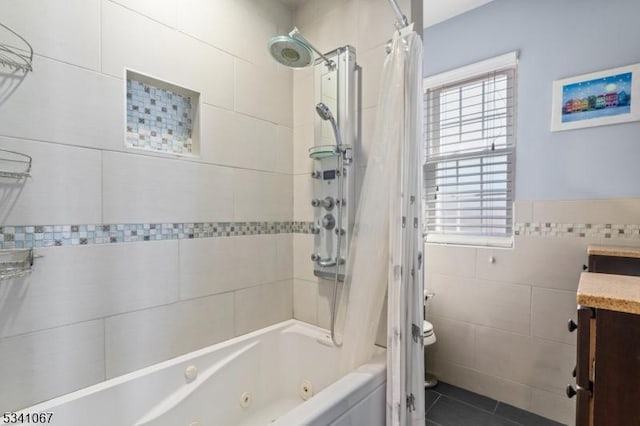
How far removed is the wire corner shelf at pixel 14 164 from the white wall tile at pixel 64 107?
2.7 inches

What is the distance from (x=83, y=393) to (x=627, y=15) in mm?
3265

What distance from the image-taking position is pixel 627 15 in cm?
165

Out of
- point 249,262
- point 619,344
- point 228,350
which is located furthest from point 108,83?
point 619,344

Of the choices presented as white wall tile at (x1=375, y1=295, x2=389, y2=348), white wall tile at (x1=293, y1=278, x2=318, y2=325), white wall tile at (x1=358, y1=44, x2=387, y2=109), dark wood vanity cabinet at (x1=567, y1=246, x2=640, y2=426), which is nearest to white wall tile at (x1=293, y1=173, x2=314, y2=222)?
white wall tile at (x1=293, y1=278, x2=318, y2=325)

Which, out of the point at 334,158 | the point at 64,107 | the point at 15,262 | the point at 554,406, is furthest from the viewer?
the point at 554,406

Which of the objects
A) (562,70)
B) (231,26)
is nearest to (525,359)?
(562,70)

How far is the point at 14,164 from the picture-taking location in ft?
3.25

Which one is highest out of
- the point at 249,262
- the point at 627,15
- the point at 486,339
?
the point at 627,15

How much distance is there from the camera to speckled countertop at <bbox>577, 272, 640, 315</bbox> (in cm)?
67

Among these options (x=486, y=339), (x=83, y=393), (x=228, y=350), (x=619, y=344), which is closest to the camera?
(x=619, y=344)

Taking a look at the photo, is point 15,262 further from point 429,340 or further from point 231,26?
point 429,340

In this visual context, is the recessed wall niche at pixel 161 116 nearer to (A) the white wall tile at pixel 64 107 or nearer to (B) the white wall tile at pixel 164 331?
(A) the white wall tile at pixel 64 107

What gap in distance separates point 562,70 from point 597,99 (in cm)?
28

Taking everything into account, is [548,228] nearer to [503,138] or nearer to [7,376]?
[503,138]
